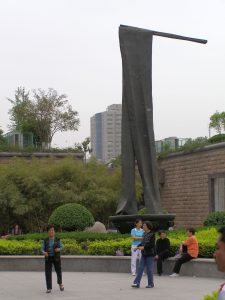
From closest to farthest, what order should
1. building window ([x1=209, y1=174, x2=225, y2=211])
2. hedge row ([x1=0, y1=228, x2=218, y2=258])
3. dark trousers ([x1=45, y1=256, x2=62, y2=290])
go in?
1. dark trousers ([x1=45, y1=256, x2=62, y2=290])
2. hedge row ([x1=0, y1=228, x2=218, y2=258])
3. building window ([x1=209, y1=174, x2=225, y2=211])

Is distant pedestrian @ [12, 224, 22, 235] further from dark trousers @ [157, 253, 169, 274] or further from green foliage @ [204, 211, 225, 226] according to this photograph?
dark trousers @ [157, 253, 169, 274]

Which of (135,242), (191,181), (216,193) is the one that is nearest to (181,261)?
(135,242)

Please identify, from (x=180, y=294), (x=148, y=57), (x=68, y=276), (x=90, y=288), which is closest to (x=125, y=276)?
(x=68, y=276)

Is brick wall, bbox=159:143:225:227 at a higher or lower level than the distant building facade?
lower

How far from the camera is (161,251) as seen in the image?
13633 mm

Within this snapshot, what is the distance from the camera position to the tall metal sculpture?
1591 centimetres

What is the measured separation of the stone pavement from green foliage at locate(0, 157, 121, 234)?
12.4 meters

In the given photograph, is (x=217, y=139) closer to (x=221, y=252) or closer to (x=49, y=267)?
(x=49, y=267)

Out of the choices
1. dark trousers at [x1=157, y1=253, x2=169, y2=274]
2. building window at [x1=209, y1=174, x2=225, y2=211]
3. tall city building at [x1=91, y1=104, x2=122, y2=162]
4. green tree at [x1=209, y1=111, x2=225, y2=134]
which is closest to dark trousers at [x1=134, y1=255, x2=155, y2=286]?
dark trousers at [x1=157, y1=253, x2=169, y2=274]

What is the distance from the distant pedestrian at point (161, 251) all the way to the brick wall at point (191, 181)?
13.9 m

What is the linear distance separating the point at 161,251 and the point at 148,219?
166 centimetres

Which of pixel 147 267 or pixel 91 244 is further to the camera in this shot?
pixel 91 244

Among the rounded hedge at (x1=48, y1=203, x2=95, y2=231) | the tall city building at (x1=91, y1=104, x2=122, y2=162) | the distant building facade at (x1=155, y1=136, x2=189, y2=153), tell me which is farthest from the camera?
the tall city building at (x1=91, y1=104, x2=122, y2=162)

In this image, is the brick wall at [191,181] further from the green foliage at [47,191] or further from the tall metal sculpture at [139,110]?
the tall metal sculpture at [139,110]
